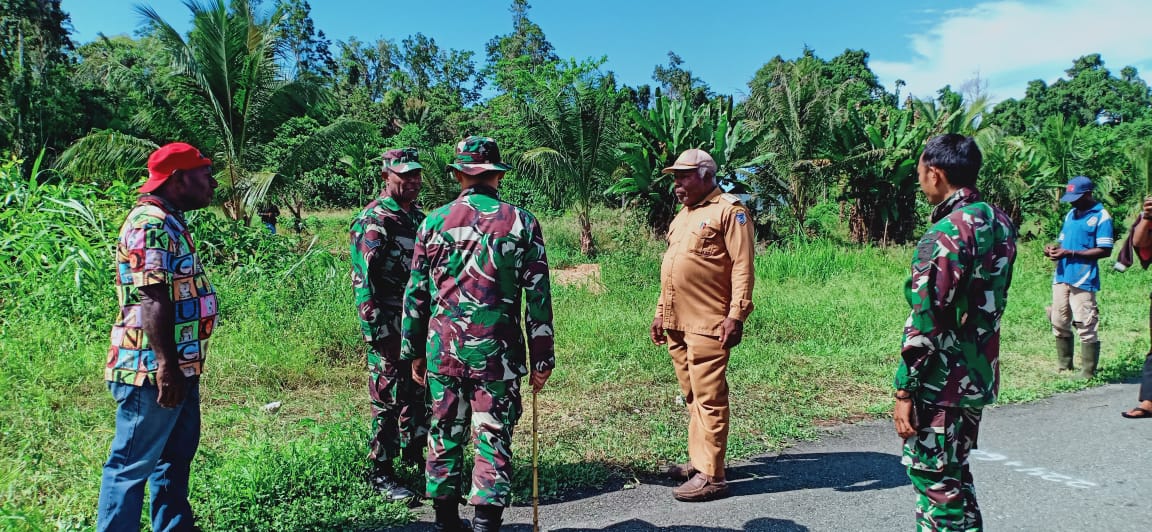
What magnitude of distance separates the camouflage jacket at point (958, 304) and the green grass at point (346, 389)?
199cm

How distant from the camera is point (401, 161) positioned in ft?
12.2

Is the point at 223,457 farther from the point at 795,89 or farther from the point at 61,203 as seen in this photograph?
the point at 795,89

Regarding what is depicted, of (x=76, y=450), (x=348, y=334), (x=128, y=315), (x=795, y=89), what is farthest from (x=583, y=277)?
(x=128, y=315)

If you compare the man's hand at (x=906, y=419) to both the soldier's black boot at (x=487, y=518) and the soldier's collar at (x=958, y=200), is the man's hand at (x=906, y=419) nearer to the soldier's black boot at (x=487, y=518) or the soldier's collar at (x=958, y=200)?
the soldier's collar at (x=958, y=200)

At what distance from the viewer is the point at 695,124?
42.7 ft

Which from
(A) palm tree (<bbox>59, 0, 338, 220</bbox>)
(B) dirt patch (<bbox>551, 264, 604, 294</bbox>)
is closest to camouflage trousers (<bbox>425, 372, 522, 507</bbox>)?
(B) dirt patch (<bbox>551, 264, 604, 294</bbox>)

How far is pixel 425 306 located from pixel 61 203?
595 centimetres

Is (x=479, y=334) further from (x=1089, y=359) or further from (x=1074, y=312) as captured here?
(x=1089, y=359)

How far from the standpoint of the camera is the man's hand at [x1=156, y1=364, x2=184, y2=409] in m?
2.56

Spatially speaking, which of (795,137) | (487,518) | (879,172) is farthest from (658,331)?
(879,172)

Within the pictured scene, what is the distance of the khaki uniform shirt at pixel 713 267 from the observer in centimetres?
352

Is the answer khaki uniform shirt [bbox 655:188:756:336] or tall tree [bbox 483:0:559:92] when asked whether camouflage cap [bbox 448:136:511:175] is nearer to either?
khaki uniform shirt [bbox 655:188:756:336]

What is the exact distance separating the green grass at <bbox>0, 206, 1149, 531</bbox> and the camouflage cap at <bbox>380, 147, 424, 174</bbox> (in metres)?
1.60

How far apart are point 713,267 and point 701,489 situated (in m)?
1.21
